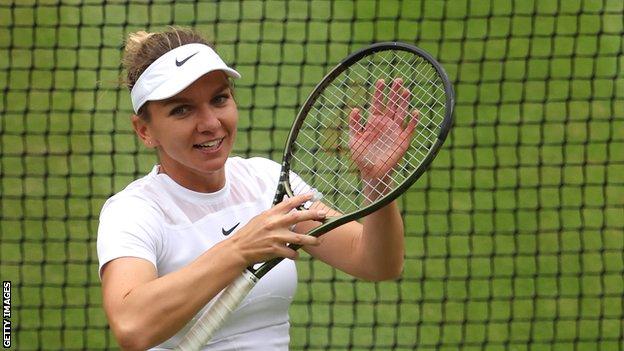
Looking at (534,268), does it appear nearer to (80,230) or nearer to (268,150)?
(268,150)

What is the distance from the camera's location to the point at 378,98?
119 inches

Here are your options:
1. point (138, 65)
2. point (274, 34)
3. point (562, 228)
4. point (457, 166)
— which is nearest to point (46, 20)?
point (274, 34)

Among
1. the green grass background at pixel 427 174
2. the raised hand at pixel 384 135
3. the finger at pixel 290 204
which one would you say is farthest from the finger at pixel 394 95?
the green grass background at pixel 427 174

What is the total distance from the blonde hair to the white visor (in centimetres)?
4

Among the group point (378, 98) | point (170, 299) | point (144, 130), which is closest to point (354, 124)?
point (378, 98)

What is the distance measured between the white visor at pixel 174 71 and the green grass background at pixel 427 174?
7.25 feet

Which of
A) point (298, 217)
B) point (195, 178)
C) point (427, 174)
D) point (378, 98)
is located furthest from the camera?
point (427, 174)

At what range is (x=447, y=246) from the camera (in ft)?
20.4

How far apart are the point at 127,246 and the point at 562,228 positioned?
12.6 feet

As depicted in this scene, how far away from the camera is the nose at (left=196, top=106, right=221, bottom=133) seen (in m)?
2.99

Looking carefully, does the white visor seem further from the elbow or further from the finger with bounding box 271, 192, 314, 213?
the elbow

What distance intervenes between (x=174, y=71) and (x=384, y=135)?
20.8 inches

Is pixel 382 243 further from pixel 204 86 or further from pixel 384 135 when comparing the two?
pixel 204 86

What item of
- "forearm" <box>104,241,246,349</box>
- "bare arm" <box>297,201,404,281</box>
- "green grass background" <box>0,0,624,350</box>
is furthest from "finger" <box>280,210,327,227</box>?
"green grass background" <box>0,0,624,350</box>
